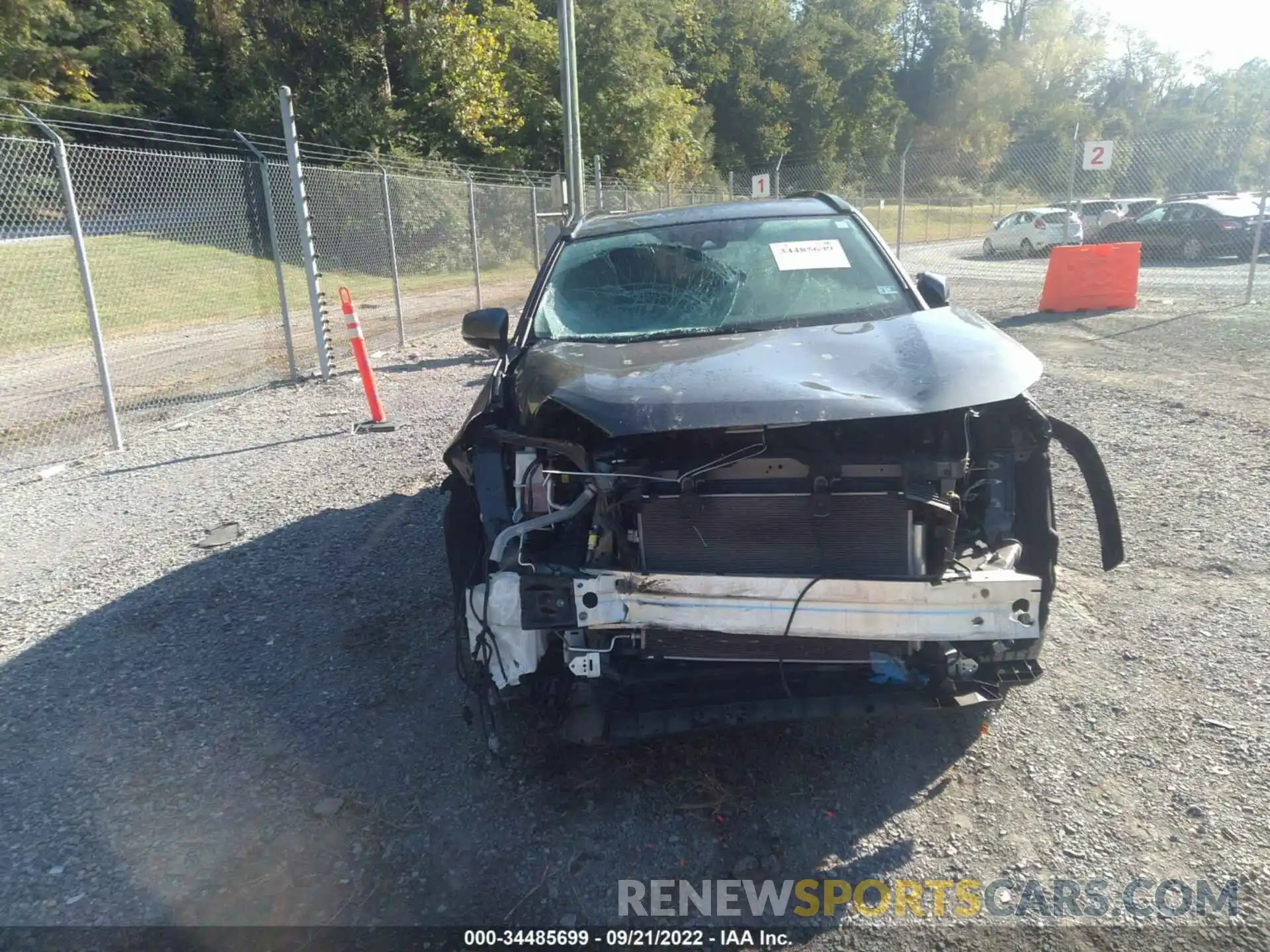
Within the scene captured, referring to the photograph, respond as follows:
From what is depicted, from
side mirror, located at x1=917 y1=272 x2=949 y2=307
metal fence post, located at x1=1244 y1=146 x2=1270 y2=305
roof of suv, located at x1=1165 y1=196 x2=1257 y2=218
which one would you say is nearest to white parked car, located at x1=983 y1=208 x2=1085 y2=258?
roof of suv, located at x1=1165 y1=196 x2=1257 y2=218

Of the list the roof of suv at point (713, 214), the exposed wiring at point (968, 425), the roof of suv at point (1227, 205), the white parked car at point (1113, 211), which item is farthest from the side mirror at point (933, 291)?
the white parked car at point (1113, 211)

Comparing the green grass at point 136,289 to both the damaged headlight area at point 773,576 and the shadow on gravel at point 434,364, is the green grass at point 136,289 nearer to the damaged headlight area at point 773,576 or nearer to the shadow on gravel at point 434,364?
the shadow on gravel at point 434,364

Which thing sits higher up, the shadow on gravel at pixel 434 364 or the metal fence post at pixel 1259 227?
the metal fence post at pixel 1259 227

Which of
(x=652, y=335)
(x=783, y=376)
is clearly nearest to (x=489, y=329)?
(x=652, y=335)

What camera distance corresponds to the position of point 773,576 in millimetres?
2650

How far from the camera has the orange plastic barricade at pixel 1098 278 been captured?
1273 centimetres

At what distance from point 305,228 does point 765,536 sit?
27.1 feet

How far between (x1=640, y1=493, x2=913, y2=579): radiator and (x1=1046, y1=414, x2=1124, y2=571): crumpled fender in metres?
0.73

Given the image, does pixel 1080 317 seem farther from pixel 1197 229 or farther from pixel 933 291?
pixel 933 291

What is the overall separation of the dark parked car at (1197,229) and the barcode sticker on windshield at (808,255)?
18.3 metres

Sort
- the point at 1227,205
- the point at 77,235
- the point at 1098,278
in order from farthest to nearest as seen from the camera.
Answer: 1. the point at 1227,205
2. the point at 1098,278
3. the point at 77,235

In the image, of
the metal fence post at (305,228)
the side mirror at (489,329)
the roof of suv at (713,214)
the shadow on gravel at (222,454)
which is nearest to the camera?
the side mirror at (489,329)

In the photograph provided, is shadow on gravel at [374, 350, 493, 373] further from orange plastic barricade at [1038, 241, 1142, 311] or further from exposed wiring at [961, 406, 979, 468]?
exposed wiring at [961, 406, 979, 468]

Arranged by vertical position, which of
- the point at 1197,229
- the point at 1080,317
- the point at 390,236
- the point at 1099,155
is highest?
the point at 1099,155
